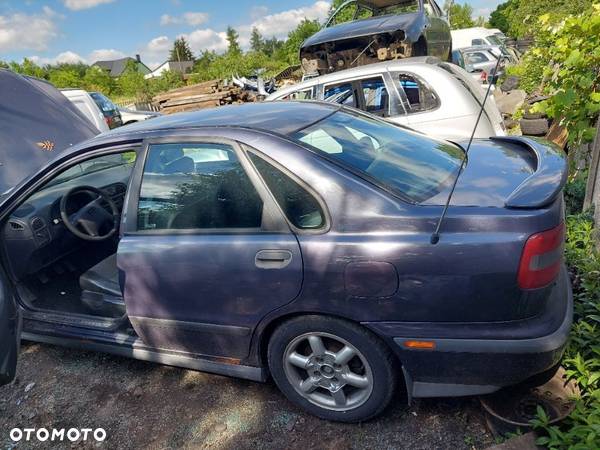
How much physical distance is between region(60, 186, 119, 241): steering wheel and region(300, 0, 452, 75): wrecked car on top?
16.9ft

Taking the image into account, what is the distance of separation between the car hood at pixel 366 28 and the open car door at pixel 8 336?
6.33 m

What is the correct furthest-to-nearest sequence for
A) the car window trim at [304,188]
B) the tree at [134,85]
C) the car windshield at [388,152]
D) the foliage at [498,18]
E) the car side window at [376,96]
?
the foliage at [498,18] → the tree at [134,85] → the car side window at [376,96] → the car windshield at [388,152] → the car window trim at [304,188]

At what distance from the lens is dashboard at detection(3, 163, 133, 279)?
3.09 metres

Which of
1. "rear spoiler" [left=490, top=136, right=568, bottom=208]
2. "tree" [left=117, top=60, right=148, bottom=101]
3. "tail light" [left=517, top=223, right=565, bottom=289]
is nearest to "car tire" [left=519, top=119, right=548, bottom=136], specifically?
"rear spoiler" [left=490, top=136, right=568, bottom=208]

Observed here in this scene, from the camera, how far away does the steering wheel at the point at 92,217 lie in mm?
3121

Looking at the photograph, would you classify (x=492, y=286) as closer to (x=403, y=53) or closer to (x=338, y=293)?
(x=338, y=293)

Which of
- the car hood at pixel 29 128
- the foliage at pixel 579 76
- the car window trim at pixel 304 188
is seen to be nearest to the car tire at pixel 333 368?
the car window trim at pixel 304 188

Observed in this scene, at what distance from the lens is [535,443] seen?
188 centimetres

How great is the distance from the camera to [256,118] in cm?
246

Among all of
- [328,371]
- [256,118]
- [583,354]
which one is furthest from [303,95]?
[583,354]

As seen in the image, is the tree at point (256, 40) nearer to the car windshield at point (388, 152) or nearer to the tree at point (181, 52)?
the tree at point (181, 52)

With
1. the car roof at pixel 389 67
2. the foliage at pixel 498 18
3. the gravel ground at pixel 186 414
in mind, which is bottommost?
the gravel ground at pixel 186 414

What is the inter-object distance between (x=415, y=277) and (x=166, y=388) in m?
1.78

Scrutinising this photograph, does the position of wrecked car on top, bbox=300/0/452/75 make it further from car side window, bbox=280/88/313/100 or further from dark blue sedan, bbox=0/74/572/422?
dark blue sedan, bbox=0/74/572/422
